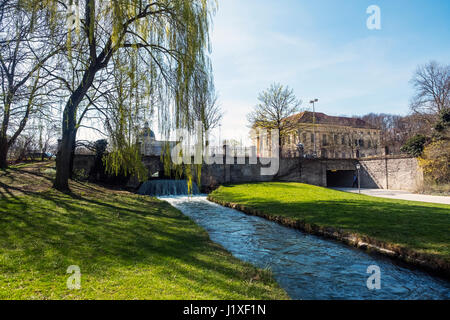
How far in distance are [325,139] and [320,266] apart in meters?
40.5

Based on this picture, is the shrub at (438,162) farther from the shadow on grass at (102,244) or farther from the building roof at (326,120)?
the shadow on grass at (102,244)

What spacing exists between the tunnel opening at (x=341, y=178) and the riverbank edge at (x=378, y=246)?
24.2m

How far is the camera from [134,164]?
7473 mm

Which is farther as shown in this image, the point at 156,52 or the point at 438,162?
the point at 438,162

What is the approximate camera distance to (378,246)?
19.4 feet

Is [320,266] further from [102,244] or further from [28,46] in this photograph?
[28,46]

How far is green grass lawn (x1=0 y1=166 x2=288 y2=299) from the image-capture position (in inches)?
118

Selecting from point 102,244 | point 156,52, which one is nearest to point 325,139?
point 156,52

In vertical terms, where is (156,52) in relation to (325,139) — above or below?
below

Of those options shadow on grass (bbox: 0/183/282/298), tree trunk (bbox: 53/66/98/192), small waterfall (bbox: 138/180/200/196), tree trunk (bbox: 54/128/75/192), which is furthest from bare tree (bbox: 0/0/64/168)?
small waterfall (bbox: 138/180/200/196)

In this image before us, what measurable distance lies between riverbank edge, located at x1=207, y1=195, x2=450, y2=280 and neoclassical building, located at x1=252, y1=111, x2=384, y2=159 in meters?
19.8

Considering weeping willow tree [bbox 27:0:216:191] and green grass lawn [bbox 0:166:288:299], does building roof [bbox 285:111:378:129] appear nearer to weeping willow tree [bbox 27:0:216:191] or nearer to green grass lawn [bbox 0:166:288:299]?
weeping willow tree [bbox 27:0:216:191]

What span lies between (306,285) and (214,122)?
25.1 metres

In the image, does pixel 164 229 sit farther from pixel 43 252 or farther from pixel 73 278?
pixel 73 278
